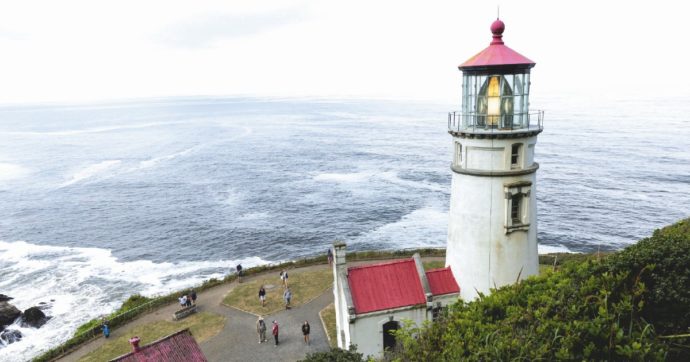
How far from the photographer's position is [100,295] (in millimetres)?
36125

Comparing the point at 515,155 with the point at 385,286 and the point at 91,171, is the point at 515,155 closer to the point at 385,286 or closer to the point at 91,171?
the point at 385,286

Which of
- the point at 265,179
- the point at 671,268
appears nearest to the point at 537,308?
the point at 671,268

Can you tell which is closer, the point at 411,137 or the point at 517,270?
the point at 517,270

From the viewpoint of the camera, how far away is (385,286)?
57.3 ft

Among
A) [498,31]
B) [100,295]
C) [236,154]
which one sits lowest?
[100,295]

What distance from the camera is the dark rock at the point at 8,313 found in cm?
3102

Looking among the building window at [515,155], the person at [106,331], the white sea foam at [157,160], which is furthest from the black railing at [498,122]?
the white sea foam at [157,160]

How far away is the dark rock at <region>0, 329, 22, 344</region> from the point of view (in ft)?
96.5

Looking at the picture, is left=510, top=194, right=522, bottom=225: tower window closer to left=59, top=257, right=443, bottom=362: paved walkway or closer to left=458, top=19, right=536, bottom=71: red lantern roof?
left=458, top=19, right=536, bottom=71: red lantern roof

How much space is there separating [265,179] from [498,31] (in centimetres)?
6003

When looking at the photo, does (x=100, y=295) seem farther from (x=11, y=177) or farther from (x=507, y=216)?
(x=11, y=177)

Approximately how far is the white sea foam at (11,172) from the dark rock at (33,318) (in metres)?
59.7

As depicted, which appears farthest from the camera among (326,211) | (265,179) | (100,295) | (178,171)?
(178,171)

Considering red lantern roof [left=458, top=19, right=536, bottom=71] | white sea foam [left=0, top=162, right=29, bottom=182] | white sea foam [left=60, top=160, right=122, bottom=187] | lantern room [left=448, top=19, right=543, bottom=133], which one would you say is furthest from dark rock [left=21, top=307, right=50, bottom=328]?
white sea foam [left=0, top=162, right=29, bottom=182]
